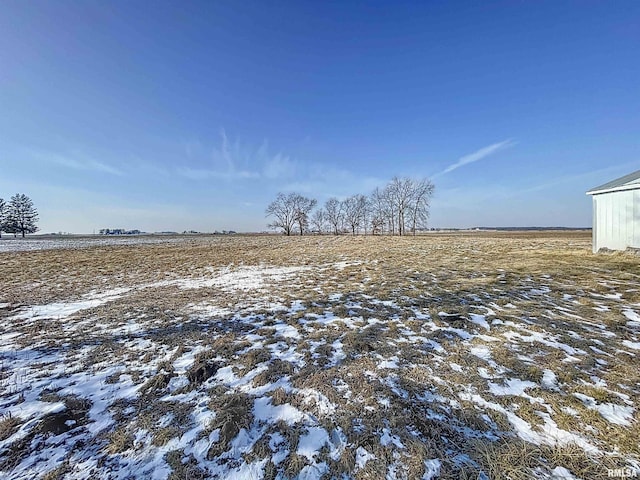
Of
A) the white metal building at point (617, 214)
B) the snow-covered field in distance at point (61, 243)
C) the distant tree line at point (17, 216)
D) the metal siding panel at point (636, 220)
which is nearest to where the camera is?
the metal siding panel at point (636, 220)

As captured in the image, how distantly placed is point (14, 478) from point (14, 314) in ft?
20.9

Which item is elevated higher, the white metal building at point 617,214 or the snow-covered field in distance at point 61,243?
the white metal building at point 617,214

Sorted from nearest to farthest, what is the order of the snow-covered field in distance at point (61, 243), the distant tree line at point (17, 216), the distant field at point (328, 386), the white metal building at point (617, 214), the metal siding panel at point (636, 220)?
the distant field at point (328, 386) → the metal siding panel at point (636, 220) → the white metal building at point (617, 214) → the snow-covered field in distance at point (61, 243) → the distant tree line at point (17, 216)

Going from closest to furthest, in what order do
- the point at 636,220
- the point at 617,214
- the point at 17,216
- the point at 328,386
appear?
the point at 328,386
the point at 636,220
the point at 617,214
the point at 17,216

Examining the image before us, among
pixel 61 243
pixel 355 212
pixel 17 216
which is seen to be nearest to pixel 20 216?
pixel 17 216

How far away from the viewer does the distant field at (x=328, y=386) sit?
7.28 ft

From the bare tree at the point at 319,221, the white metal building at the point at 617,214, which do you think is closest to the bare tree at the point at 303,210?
the bare tree at the point at 319,221

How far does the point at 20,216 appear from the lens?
56812mm

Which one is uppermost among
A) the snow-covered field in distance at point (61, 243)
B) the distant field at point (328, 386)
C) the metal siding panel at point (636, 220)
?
the metal siding panel at point (636, 220)

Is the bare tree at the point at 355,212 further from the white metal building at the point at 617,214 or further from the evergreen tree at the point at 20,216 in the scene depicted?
the evergreen tree at the point at 20,216

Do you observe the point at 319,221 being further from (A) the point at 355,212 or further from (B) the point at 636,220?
(B) the point at 636,220

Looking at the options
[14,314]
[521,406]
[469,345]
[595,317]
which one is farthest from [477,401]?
[14,314]

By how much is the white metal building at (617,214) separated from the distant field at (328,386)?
5940mm

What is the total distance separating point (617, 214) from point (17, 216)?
91541 millimetres
